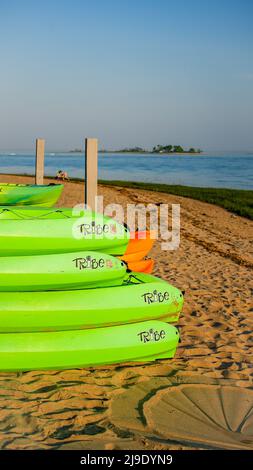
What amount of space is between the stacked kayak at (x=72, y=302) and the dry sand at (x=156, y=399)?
192 millimetres

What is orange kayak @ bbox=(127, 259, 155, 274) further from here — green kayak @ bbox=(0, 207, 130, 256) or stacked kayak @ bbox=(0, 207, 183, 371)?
stacked kayak @ bbox=(0, 207, 183, 371)

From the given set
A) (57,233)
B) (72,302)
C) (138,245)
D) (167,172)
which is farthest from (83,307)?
(167,172)

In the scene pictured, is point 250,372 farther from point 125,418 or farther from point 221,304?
point 221,304

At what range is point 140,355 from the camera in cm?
457

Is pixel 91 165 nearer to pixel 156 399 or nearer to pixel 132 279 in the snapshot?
pixel 132 279

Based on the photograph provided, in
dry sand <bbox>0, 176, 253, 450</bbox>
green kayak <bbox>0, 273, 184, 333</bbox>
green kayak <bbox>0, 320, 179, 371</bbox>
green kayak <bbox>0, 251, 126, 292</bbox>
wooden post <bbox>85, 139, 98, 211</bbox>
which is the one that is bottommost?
dry sand <bbox>0, 176, 253, 450</bbox>

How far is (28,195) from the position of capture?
9.70m

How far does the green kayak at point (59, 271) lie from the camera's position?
438 cm

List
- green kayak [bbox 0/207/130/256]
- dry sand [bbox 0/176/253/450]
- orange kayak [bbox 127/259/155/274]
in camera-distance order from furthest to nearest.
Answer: orange kayak [bbox 127/259/155/274], green kayak [bbox 0/207/130/256], dry sand [bbox 0/176/253/450]

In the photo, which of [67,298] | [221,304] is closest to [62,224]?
[67,298]

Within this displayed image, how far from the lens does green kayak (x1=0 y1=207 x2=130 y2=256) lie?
4.66 m

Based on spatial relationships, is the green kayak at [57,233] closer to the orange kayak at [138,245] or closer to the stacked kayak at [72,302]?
the stacked kayak at [72,302]

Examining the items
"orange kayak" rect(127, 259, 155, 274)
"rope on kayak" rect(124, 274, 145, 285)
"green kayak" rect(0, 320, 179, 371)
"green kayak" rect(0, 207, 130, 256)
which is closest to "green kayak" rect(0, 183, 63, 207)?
"orange kayak" rect(127, 259, 155, 274)

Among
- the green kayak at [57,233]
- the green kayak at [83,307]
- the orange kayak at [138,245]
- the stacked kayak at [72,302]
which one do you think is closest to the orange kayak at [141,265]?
the orange kayak at [138,245]
